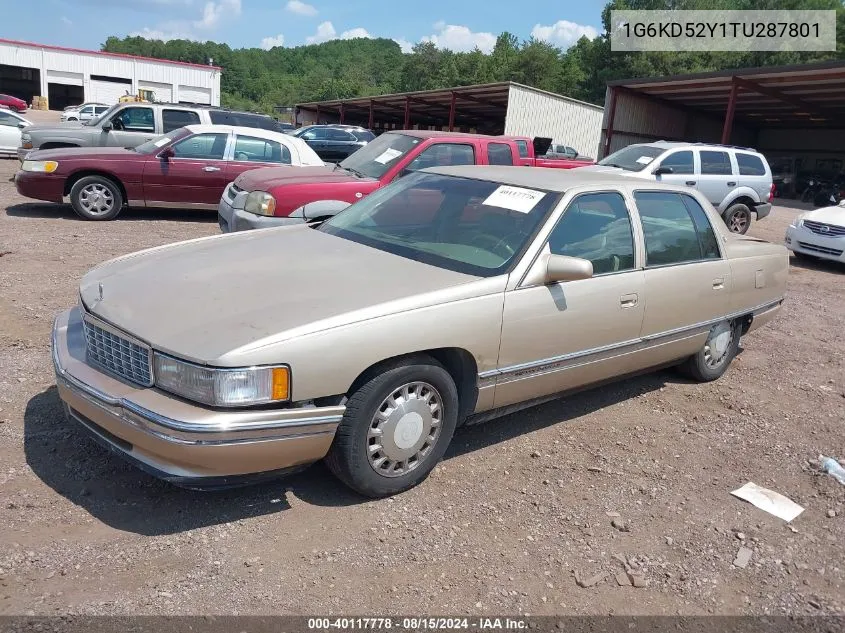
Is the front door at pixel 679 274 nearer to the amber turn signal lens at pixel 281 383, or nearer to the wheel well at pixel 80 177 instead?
the amber turn signal lens at pixel 281 383

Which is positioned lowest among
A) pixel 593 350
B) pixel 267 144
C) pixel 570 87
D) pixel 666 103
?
pixel 593 350

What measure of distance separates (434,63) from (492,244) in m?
88.0

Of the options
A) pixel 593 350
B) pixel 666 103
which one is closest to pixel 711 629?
pixel 593 350

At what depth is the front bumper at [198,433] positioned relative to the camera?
278cm

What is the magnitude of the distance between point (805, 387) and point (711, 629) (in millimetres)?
3520

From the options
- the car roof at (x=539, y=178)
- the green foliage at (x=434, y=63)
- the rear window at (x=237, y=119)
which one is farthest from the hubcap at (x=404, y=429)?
the green foliage at (x=434, y=63)

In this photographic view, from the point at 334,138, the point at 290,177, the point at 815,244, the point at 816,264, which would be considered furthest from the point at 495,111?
the point at 290,177

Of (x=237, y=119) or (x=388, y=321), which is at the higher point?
(x=237, y=119)

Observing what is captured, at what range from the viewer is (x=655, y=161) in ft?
42.4

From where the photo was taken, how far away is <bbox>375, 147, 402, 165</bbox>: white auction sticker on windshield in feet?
27.9

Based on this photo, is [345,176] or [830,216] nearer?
[345,176]

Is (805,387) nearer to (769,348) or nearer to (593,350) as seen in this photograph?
(769,348)

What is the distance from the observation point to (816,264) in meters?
11.9

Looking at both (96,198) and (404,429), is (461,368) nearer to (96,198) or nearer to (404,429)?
(404,429)
